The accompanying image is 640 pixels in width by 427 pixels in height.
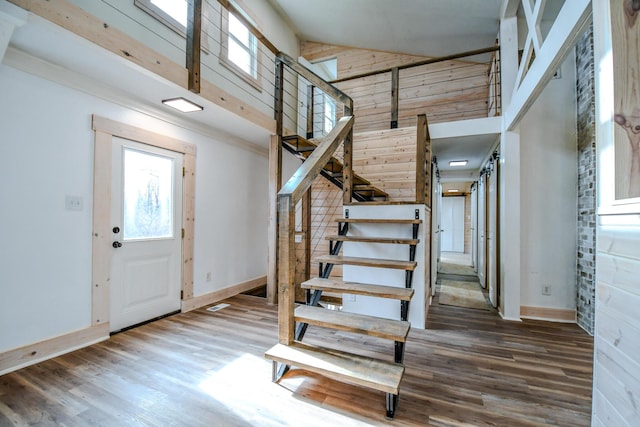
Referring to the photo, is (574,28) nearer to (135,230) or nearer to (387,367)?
(387,367)

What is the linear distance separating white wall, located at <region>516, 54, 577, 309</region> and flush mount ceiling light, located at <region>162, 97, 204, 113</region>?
148 inches

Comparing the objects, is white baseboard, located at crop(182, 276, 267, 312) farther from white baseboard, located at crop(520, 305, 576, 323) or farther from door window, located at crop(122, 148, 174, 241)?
white baseboard, located at crop(520, 305, 576, 323)

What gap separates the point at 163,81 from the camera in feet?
8.16

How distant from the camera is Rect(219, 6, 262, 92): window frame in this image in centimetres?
393

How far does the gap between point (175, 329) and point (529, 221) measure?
4324 millimetres

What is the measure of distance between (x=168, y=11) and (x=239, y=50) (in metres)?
1.26

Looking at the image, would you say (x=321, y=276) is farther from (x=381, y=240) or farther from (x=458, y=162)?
(x=458, y=162)

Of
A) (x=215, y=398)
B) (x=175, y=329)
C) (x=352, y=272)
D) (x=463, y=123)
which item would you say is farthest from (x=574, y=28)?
(x=175, y=329)

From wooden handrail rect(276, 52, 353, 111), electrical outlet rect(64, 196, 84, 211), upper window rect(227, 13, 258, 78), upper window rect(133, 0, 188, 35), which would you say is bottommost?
electrical outlet rect(64, 196, 84, 211)

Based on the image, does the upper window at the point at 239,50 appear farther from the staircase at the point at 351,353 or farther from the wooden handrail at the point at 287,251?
the staircase at the point at 351,353

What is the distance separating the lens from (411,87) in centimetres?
548

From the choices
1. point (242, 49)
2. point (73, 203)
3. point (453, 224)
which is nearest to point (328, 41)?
point (242, 49)

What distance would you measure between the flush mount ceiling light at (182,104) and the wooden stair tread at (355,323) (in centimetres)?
232

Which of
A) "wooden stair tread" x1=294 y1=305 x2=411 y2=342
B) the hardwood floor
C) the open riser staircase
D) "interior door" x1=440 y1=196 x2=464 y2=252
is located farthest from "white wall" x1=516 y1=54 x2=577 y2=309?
"interior door" x1=440 y1=196 x2=464 y2=252
